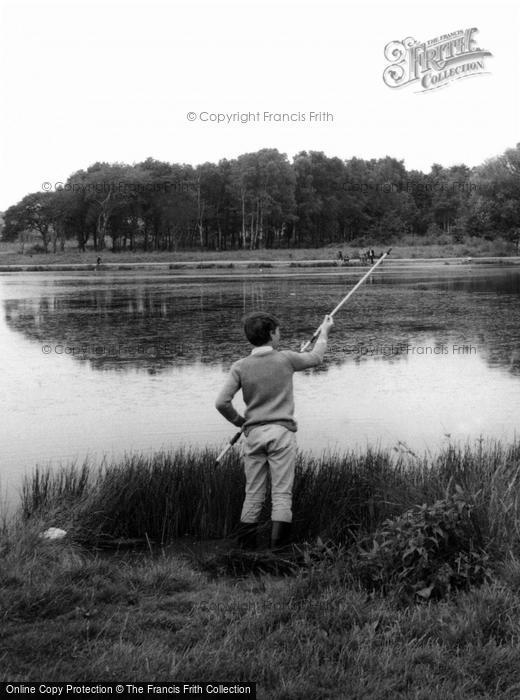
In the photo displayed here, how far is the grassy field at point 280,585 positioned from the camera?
12.8ft

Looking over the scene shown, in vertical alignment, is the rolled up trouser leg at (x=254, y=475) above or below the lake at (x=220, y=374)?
above

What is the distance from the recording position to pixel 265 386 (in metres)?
5.95

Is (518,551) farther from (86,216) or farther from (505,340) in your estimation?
(86,216)

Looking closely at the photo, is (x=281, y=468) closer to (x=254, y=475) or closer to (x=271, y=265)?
(x=254, y=475)

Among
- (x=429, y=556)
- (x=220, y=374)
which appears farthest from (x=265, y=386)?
(x=220, y=374)

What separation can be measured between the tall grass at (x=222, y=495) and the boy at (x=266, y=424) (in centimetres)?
41

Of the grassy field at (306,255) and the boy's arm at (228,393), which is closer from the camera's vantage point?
the boy's arm at (228,393)

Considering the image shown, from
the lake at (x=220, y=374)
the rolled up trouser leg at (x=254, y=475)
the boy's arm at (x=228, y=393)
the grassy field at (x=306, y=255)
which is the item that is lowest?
the lake at (x=220, y=374)

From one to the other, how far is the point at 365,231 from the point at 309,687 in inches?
4778

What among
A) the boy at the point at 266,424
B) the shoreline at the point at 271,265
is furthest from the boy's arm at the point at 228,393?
the shoreline at the point at 271,265

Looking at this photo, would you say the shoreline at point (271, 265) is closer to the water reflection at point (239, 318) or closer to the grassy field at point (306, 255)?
the grassy field at point (306, 255)

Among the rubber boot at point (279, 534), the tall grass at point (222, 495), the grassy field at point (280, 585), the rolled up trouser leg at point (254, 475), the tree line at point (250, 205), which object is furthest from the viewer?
the tree line at point (250, 205)

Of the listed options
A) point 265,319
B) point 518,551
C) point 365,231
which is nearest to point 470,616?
point 518,551

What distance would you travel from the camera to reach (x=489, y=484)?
608cm
